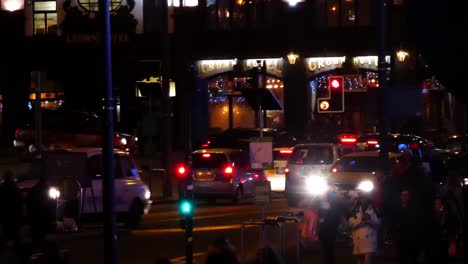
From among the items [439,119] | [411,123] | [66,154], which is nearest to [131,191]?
[66,154]

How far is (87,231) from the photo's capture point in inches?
835

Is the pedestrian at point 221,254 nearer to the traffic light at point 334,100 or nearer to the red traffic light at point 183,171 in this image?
the red traffic light at point 183,171

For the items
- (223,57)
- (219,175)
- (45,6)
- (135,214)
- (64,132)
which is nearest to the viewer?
(135,214)

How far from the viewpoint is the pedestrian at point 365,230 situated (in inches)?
523

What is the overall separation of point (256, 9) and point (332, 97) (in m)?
37.1

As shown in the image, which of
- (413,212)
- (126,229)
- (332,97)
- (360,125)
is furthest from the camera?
(360,125)

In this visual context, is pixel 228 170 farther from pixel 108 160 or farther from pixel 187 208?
pixel 108 160

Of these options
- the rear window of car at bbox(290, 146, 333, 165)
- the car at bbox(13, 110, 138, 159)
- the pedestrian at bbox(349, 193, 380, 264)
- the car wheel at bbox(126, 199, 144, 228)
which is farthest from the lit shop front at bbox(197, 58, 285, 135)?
the pedestrian at bbox(349, 193, 380, 264)

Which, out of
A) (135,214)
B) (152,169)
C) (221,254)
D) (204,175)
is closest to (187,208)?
(221,254)

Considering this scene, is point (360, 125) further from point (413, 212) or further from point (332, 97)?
point (413, 212)

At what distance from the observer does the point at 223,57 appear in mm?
52969

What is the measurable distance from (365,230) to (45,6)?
45088 mm

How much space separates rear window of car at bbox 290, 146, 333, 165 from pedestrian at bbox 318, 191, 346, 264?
12.8 meters

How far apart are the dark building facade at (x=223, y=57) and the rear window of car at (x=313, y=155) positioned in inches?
932
